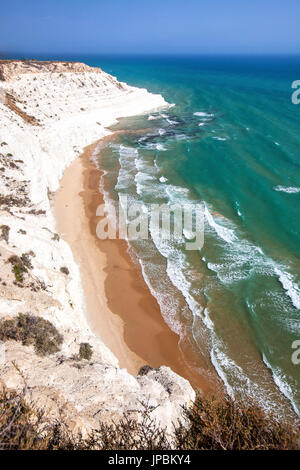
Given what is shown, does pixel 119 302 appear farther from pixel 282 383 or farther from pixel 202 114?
pixel 202 114

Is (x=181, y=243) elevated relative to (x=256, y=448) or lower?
lower

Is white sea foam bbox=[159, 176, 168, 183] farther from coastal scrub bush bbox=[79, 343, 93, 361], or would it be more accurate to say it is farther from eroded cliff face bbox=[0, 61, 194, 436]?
coastal scrub bush bbox=[79, 343, 93, 361]

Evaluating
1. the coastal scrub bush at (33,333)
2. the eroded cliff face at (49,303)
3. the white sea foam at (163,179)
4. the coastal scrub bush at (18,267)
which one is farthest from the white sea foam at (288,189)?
the coastal scrub bush at (33,333)

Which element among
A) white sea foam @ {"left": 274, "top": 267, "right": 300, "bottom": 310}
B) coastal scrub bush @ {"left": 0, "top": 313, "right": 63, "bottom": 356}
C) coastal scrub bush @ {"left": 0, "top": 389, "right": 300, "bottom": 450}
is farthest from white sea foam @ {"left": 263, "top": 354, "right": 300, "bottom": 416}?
coastal scrub bush @ {"left": 0, "top": 313, "right": 63, "bottom": 356}

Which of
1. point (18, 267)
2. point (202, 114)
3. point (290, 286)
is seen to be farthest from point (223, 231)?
point (202, 114)

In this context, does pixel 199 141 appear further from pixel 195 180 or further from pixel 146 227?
pixel 146 227

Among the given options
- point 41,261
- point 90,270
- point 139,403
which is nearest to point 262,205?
point 90,270
